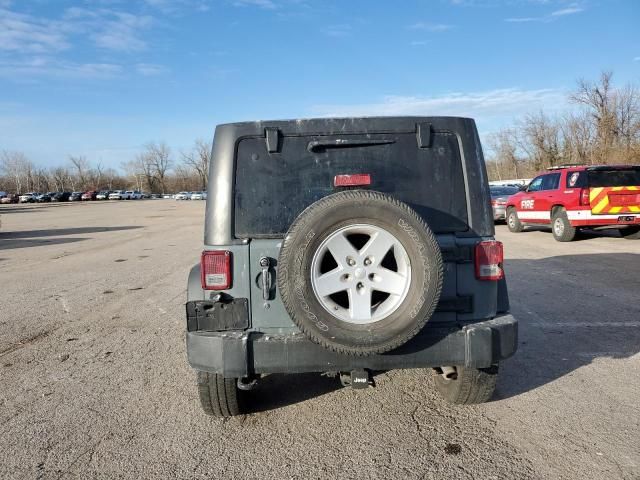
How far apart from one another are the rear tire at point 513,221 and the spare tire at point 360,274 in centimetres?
1407

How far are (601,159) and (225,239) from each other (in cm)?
3887

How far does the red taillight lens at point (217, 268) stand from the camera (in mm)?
3072

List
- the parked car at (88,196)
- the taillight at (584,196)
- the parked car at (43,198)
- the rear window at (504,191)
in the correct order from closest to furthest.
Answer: the taillight at (584,196)
the rear window at (504,191)
the parked car at (43,198)
the parked car at (88,196)

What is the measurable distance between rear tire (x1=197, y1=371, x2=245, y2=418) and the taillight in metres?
11.3

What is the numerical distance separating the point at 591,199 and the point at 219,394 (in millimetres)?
11472

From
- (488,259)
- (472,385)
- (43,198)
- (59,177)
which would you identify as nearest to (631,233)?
(472,385)

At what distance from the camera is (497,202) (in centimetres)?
1866

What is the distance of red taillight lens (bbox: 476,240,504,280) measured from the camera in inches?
125

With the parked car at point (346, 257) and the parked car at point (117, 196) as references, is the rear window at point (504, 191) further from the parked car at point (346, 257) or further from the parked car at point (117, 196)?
the parked car at point (117, 196)

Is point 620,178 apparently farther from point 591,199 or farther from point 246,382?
point 246,382

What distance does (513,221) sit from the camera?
16.1 m

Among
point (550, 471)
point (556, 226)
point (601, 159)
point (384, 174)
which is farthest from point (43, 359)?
point (601, 159)

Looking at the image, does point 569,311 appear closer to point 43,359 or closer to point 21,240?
point 43,359

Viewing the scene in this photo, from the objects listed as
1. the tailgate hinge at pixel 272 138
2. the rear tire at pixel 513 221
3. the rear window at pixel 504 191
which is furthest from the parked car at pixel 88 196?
the tailgate hinge at pixel 272 138
